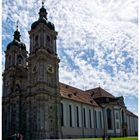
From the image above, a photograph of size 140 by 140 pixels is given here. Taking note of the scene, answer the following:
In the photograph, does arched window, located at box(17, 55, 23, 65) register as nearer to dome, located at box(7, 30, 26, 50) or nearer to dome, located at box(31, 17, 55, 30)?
dome, located at box(7, 30, 26, 50)

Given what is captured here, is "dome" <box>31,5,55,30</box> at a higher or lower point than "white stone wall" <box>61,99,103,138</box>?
higher

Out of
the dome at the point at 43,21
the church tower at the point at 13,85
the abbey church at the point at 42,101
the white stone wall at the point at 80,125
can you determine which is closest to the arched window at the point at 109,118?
the abbey church at the point at 42,101

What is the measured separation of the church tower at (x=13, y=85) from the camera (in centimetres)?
3825

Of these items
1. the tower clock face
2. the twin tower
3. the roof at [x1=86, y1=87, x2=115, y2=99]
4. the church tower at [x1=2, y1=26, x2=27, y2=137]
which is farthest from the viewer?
the roof at [x1=86, y1=87, x2=115, y2=99]

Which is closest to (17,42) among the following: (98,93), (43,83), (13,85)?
(13,85)

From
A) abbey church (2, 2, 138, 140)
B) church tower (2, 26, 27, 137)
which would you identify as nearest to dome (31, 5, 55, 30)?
abbey church (2, 2, 138, 140)

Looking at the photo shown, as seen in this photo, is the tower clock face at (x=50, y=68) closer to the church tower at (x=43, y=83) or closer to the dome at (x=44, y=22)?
the church tower at (x=43, y=83)

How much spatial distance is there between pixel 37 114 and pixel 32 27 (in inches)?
550

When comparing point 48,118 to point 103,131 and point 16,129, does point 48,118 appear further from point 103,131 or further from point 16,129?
point 103,131

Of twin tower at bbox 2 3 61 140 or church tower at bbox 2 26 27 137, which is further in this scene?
church tower at bbox 2 26 27 137

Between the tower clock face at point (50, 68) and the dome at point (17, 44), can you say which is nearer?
the tower clock face at point (50, 68)

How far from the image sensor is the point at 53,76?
36.7 m

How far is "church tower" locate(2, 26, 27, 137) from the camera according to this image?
125ft

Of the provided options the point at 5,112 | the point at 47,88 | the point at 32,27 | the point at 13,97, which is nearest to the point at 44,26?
the point at 32,27
